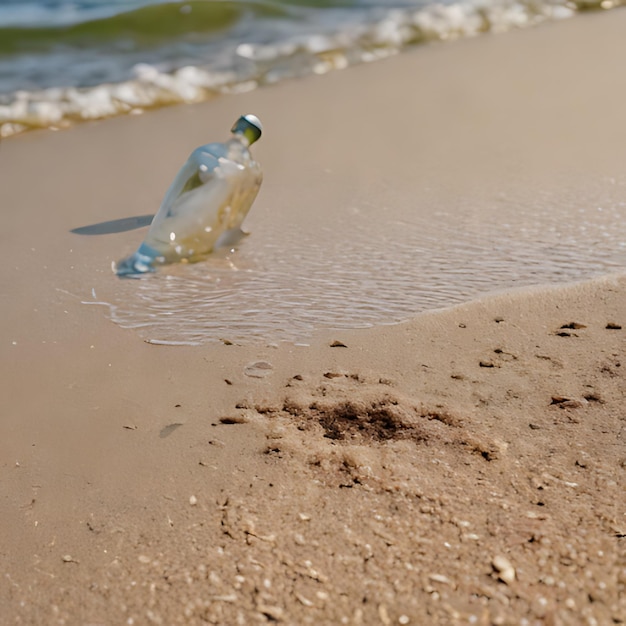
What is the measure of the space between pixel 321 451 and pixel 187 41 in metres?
4.85

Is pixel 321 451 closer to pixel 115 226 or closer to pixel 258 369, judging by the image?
pixel 258 369

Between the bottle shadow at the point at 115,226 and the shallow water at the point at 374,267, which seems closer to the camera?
the shallow water at the point at 374,267

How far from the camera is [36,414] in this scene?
5.64 feet

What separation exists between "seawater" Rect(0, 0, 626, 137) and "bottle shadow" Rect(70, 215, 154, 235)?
1630 millimetres

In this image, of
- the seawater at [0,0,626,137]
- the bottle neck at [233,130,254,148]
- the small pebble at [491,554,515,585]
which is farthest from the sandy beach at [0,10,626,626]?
the seawater at [0,0,626,137]

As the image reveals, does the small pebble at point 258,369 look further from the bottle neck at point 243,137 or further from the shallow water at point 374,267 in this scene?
the bottle neck at point 243,137

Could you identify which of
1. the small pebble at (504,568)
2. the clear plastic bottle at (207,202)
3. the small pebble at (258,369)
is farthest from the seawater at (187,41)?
the small pebble at (504,568)

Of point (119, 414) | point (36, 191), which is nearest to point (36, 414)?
point (119, 414)

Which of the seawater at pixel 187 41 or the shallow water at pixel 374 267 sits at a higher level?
the seawater at pixel 187 41

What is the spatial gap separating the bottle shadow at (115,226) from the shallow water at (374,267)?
397mm

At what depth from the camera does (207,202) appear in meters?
2.61

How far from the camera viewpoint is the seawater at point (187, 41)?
457cm

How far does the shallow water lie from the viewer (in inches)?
81.9

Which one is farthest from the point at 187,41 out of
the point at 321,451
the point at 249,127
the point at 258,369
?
Answer: the point at 321,451
